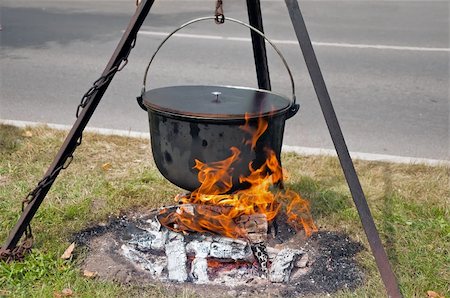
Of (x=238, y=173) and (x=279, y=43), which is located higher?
(x=238, y=173)

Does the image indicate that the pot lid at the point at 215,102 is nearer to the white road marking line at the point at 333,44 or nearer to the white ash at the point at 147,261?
the white ash at the point at 147,261

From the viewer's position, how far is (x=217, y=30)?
30.5 feet

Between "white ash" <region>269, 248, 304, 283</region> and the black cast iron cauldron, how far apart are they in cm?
45

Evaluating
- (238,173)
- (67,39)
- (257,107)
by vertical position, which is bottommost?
(67,39)

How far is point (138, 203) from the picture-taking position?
12.5ft

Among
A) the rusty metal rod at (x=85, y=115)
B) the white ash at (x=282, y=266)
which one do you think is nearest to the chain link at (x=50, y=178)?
the rusty metal rod at (x=85, y=115)

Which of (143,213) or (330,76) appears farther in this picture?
(330,76)

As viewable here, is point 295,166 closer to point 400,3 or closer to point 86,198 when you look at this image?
point 86,198

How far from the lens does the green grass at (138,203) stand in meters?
2.95

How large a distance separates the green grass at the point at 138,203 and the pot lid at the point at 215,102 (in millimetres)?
860

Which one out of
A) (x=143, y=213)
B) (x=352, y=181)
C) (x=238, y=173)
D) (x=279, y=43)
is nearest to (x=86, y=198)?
(x=143, y=213)

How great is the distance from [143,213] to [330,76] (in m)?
3.94

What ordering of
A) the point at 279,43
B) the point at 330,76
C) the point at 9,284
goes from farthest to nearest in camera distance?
the point at 279,43 < the point at 330,76 < the point at 9,284

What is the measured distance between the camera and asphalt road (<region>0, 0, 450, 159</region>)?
5605mm
